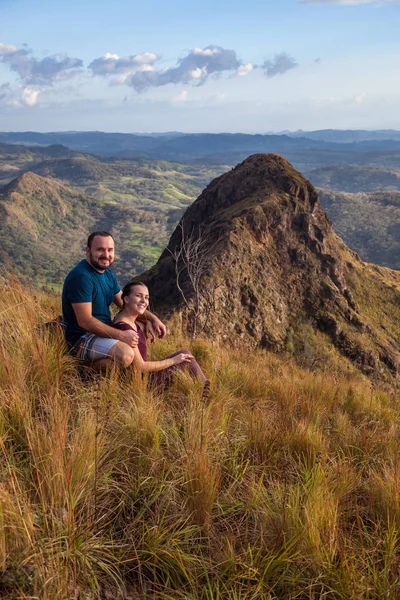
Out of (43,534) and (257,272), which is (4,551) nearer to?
(43,534)

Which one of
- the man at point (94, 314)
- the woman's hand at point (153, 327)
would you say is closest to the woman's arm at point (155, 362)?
the man at point (94, 314)

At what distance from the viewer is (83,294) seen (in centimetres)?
432

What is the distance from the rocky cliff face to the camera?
2838 cm

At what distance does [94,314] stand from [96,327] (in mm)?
440

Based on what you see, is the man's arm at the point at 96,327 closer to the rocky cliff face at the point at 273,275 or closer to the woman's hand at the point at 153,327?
the woman's hand at the point at 153,327

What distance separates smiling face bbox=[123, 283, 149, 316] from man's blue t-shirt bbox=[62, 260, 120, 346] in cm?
30

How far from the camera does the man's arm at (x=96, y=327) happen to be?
13.8ft

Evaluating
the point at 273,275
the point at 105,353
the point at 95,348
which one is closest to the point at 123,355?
the point at 105,353

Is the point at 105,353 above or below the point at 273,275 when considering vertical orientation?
above

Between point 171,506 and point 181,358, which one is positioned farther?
point 181,358

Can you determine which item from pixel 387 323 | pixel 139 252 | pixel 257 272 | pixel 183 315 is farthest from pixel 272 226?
pixel 139 252

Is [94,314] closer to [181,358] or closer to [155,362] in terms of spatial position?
[155,362]

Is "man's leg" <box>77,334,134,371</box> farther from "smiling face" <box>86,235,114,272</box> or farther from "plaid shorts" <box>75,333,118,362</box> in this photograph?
"smiling face" <box>86,235,114,272</box>

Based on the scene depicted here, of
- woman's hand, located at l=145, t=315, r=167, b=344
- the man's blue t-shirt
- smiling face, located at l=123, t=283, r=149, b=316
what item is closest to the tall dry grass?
the man's blue t-shirt
